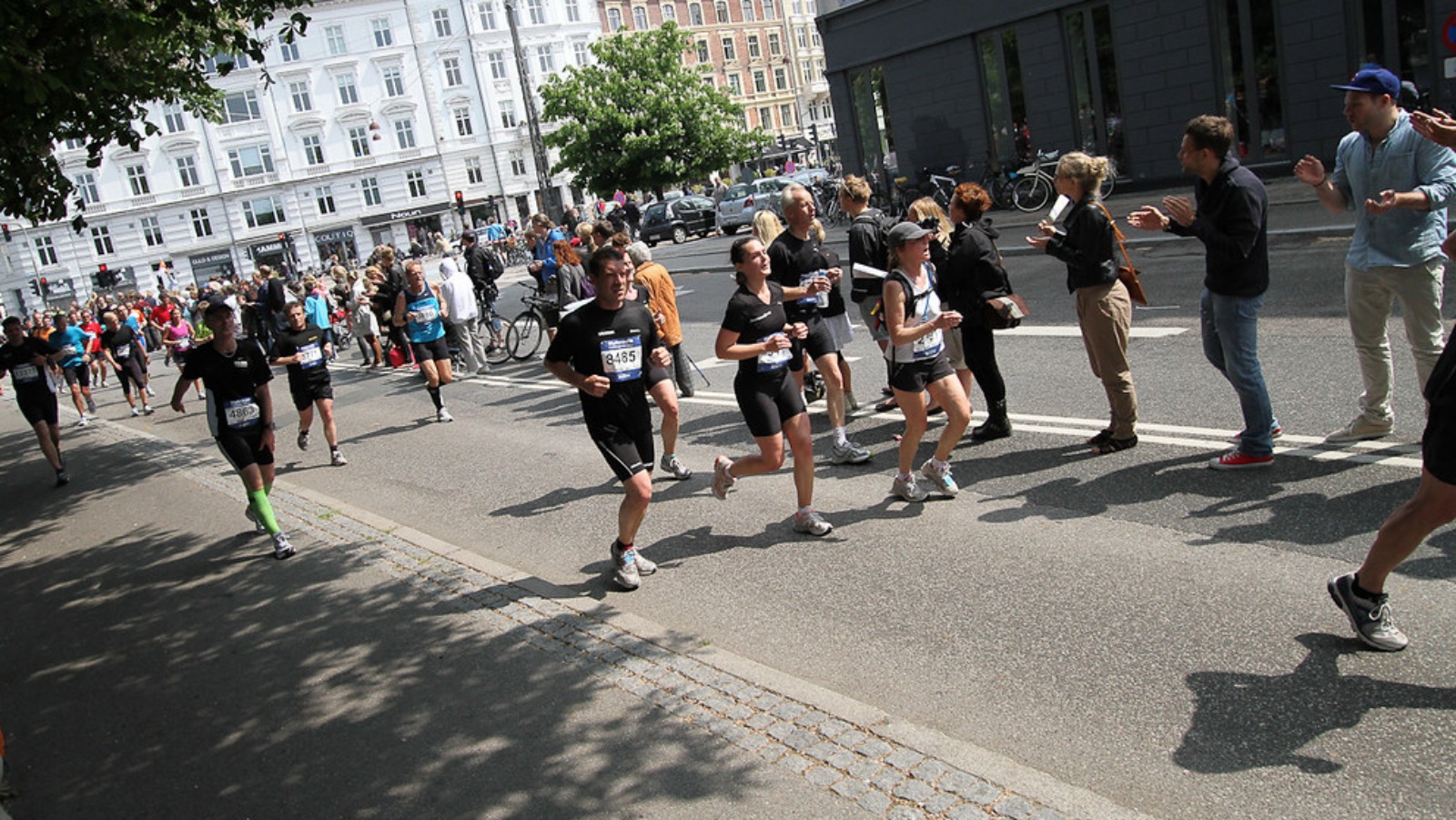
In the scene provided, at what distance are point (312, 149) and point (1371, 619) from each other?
74.1 meters

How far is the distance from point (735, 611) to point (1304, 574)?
2.63 m

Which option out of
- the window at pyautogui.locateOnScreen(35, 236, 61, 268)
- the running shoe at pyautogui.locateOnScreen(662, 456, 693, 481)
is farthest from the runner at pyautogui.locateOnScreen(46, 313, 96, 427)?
the window at pyautogui.locateOnScreen(35, 236, 61, 268)

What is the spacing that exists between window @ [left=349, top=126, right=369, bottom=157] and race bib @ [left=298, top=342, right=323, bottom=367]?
6500cm

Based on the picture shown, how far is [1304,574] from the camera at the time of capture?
4785 mm

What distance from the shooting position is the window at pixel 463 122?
238 feet

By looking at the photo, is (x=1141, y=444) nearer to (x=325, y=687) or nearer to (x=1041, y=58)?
(x=325, y=687)

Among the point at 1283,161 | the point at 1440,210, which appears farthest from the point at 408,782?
the point at 1283,161

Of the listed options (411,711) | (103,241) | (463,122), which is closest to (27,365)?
(411,711)

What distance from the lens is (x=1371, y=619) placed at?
13.3 feet

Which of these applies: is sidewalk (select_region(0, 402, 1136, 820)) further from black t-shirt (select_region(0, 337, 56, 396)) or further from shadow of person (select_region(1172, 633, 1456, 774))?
black t-shirt (select_region(0, 337, 56, 396))

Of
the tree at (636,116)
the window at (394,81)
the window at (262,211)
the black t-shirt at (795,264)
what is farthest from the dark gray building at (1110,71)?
the window at (262,211)

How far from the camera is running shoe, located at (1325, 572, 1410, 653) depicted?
4055 millimetres

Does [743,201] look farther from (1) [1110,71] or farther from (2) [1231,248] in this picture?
(2) [1231,248]

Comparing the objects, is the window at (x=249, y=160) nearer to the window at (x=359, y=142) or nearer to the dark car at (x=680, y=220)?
the window at (x=359, y=142)
